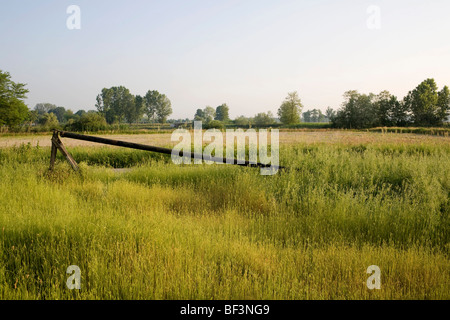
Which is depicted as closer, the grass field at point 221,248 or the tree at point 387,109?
the grass field at point 221,248

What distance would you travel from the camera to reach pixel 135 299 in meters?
2.75

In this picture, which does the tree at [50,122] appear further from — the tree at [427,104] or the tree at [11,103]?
the tree at [427,104]

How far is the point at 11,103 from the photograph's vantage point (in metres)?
49.8

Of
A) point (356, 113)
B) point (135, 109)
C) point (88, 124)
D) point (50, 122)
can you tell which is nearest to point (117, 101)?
point (135, 109)

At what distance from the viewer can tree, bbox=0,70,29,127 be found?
48094 millimetres

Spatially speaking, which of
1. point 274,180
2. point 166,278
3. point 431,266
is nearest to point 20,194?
point 166,278

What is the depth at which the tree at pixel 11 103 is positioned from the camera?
158 feet

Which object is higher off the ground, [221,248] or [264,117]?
[264,117]

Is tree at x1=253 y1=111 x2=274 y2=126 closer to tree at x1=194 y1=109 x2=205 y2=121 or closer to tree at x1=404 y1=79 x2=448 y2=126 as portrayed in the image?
tree at x1=194 y1=109 x2=205 y2=121

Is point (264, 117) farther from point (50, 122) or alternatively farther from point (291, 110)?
point (50, 122)

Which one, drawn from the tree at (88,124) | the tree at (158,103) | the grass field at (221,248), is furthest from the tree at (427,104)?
the tree at (158,103)

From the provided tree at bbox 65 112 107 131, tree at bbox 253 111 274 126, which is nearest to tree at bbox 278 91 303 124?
tree at bbox 253 111 274 126

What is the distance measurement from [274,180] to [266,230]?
3.05 m

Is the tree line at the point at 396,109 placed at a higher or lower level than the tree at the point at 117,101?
lower
